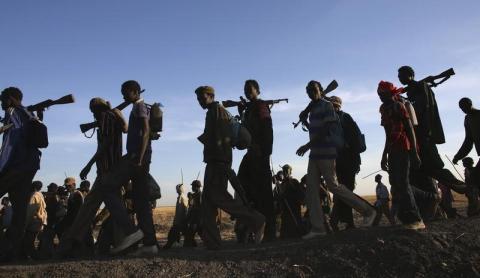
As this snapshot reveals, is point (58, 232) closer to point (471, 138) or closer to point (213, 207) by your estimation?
point (213, 207)

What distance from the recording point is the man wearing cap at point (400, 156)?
566cm

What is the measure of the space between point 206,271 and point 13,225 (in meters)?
2.65

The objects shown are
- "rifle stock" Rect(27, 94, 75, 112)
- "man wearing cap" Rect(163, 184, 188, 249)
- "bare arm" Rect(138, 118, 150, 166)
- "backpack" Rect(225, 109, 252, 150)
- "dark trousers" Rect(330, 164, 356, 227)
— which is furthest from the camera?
"man wearing cap" Rect(163, 184, 188, 249)

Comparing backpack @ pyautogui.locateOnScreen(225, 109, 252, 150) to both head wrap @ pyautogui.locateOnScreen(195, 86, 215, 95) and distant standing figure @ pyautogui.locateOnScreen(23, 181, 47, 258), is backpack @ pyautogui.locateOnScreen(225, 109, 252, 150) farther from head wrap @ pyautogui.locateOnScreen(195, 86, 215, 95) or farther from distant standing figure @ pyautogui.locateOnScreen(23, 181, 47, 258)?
distant standing figure @ pyautogui.locateOnScreen(23, 181, 47, 258)

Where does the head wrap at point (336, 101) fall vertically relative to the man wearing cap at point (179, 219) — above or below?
above

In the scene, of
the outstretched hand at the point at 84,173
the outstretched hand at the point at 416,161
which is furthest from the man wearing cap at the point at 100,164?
the outstretched hand at the point at 416,161

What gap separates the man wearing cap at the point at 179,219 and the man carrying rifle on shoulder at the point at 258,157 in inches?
148

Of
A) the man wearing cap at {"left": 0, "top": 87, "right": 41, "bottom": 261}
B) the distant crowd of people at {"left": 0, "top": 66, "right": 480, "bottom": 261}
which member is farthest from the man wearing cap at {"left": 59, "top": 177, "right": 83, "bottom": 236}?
the man wearing cap at {"left": 0, "top": 87, "right": 41, "bottom": 261}

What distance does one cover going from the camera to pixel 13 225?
5.97m

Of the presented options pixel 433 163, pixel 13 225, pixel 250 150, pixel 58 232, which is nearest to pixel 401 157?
pixel 433 163

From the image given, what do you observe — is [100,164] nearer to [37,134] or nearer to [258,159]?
[37,134]

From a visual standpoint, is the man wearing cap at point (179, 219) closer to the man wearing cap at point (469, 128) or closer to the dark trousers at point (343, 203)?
the dark trousers at point (343, 203)

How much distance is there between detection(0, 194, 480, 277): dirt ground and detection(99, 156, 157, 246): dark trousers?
67 cm

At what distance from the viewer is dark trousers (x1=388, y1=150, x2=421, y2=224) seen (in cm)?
563
